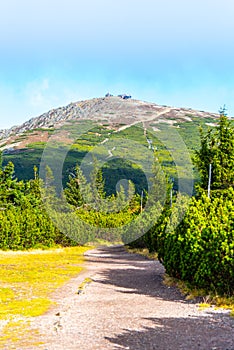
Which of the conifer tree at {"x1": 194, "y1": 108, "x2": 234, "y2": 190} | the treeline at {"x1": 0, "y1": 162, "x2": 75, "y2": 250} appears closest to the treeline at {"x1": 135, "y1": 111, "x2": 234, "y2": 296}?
the conifer tree at {"x1": 194, "y1": 108, "x2": 234, "y2": 190}

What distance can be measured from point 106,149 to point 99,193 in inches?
3384

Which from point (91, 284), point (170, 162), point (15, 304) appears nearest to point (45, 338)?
point (15, 304)

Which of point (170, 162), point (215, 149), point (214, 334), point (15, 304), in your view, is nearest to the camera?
point (214, 334)

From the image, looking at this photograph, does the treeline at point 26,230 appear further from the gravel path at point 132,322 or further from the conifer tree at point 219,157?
the gravel path at point 132,322

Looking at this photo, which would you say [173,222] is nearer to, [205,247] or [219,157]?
[205,247]

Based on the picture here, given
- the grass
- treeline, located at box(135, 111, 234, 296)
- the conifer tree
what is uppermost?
the conifer tree

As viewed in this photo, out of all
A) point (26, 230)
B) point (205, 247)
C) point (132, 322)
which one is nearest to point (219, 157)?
point (26, 230)

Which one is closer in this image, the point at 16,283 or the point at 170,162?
the point at 16,283

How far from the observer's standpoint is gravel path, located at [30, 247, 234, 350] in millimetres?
8484

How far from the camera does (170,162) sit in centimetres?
17638

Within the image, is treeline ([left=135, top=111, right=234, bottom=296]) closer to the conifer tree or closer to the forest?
the forest

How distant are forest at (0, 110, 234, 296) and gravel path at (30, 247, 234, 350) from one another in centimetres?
128

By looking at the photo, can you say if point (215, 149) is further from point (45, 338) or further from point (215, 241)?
point (45, 338)

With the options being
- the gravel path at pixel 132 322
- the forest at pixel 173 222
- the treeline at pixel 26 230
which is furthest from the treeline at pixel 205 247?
the treeline at pixel 26 230
